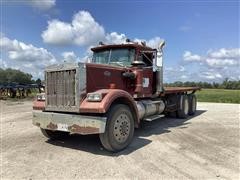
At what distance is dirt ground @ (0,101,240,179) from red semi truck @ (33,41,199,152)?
1.52 ft

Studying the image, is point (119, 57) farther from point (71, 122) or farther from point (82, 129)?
point (82, 129)

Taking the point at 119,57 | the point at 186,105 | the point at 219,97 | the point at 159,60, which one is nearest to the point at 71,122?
the point at 119,57

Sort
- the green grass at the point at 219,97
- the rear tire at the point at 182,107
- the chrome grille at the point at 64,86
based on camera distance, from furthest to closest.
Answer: the green grass at the point at 219,97 < the rear tire at the point at 182,107 < the chrome grille at the point at 64,86

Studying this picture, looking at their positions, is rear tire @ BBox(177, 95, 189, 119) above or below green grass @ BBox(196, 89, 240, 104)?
above

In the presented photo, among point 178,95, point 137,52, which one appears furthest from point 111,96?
point 178,95

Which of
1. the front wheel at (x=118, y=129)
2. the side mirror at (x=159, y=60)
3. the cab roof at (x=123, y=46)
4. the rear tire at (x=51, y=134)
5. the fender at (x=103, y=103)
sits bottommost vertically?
the rear tire at (x=51, y=134)

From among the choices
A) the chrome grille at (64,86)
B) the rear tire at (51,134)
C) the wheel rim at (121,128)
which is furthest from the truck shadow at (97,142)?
the chrome grille at (64,86)

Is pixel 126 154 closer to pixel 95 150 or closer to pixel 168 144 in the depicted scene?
pixel 95 150

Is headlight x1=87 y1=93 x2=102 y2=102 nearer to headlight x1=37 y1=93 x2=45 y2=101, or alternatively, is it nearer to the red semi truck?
the red semi truck

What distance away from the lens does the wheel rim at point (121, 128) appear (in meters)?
5.59

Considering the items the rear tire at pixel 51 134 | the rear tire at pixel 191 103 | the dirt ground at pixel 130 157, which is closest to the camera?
the dirt ground at pixel 130 157

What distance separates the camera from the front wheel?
536cm

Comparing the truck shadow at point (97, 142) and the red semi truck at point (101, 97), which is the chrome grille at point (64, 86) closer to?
the red semi truck at point (101, 97)

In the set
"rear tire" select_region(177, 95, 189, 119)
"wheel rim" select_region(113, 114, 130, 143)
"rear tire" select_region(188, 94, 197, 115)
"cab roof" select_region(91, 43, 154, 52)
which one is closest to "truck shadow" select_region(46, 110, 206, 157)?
"wheel rim" select_region(113, 114, 130, 143)
